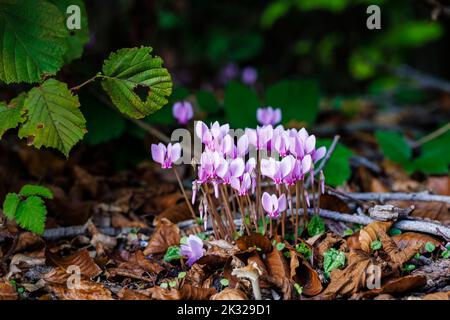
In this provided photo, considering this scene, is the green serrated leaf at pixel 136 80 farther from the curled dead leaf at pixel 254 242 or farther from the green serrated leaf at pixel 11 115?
the curled dead leaf at pixel 254 242

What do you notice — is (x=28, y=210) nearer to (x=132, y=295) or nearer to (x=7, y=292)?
(x=7, y=292)

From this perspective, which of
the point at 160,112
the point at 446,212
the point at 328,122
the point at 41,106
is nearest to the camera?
the point at 41,106

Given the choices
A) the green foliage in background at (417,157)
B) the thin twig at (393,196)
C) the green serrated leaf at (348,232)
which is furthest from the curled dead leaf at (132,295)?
the green foliage in background at (417,157)

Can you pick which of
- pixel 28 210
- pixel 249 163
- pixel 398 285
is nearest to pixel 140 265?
pixel 28 210

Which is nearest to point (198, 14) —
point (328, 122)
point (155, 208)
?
point (328, 122)

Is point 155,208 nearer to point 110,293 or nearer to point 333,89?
point 110,293
